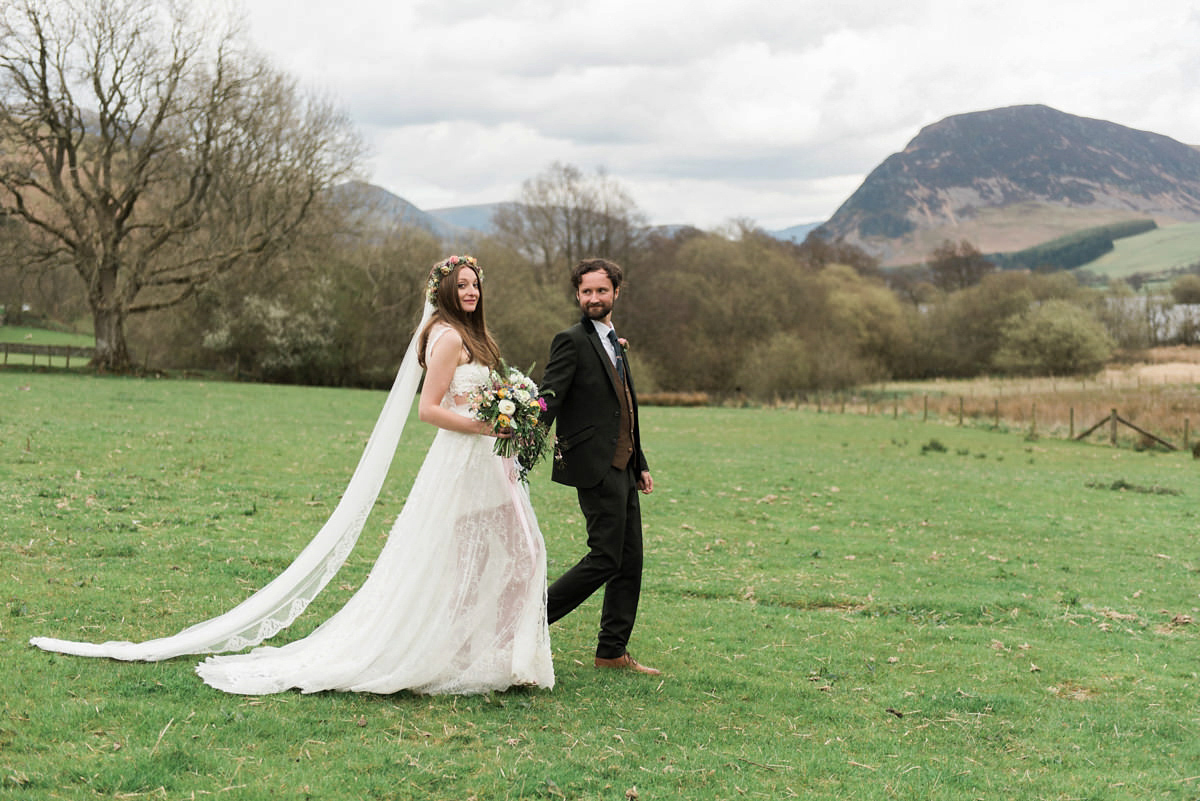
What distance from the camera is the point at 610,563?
6223 mm

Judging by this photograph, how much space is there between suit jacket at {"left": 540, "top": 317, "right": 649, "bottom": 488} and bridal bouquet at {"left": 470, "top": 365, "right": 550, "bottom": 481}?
22 cm

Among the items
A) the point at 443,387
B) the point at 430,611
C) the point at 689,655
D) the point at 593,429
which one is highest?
the point at 443,387

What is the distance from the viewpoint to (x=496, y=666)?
5742mm

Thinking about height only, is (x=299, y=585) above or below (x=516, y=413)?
below

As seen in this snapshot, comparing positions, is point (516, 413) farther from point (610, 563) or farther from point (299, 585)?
point (299, 585)

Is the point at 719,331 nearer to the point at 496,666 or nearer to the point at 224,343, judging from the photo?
the point at 224,343

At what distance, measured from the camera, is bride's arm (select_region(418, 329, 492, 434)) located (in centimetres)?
→ 591

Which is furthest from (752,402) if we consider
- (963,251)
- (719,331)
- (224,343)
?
(963,251)

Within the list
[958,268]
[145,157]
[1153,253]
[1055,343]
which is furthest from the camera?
[1153,253]

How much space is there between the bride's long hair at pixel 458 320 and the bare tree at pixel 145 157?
3831cm

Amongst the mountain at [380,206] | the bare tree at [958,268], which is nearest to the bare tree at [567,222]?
the mountain at [380,206]

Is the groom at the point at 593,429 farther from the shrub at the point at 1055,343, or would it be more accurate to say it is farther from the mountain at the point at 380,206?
the shrub at the point at 1055,343

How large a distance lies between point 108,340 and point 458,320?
4105cm

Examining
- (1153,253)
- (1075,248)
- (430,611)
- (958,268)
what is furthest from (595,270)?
(1075,248)
